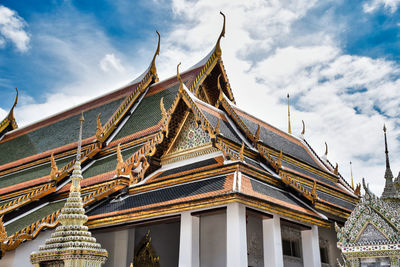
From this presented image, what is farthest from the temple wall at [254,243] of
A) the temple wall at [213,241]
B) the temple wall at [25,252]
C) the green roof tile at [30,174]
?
the green roof tile at [30,174]

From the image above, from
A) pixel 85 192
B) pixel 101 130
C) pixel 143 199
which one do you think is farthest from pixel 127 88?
pixel 143 199

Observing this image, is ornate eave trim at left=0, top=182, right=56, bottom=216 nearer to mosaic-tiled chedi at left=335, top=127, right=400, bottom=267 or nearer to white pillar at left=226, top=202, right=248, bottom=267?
white pillar at left=226, top=202, right=248, bottom=267

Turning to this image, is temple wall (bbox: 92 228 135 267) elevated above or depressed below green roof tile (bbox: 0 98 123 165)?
below

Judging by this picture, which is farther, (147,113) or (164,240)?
(147,113)

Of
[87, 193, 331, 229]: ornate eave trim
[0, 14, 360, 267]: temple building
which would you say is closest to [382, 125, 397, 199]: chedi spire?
[0, 14, 360, 267]: temple building

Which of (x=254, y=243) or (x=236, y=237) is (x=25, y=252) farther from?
(x=236, y=237)

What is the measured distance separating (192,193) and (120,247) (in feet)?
6.66

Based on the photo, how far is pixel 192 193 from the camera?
6113mm

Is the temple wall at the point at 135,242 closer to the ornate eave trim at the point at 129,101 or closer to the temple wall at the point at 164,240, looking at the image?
the temple wall at the point at 164,240

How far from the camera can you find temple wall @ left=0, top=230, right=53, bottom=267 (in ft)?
23.9

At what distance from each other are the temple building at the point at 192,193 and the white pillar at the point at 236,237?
0.01 meters

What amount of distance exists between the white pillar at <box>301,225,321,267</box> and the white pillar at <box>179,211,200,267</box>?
166 centimetres

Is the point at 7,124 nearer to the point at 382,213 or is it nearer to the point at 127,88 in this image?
the point at 127,88

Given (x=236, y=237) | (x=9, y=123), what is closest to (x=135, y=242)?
(x=236, y=237)
